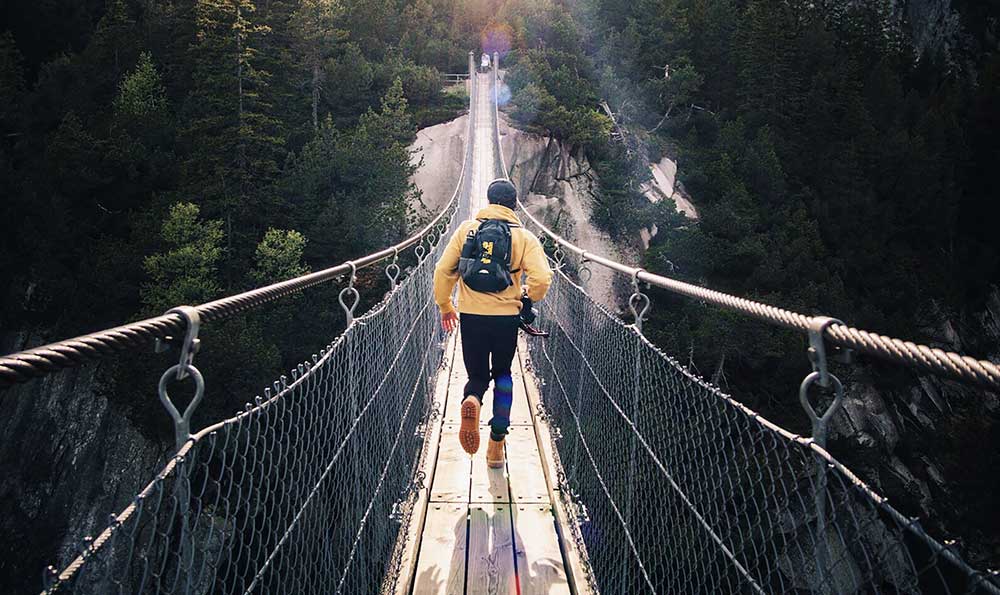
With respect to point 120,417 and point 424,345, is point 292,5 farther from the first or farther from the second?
point 424,345

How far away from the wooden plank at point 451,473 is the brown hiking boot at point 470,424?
0.25 meters

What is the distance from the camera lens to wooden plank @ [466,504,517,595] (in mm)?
2299

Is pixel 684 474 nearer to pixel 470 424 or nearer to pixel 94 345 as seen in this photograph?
pixel 470 424

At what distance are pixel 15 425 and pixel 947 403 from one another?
22984 mm

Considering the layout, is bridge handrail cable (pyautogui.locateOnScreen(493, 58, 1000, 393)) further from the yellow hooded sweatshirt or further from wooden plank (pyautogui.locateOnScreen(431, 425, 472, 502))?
wooden plank (pyautogui.locateOnScreen(431, 425, 472, 502))

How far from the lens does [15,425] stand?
562 inches

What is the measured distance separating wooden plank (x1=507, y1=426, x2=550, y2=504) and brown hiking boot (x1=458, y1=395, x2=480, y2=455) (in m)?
0.33

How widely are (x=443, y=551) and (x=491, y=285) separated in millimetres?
1037

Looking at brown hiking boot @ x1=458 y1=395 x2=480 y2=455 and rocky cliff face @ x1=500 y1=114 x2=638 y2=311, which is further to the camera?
rocky cliff face @ x1=500 y1=114 x2=638 y2=311

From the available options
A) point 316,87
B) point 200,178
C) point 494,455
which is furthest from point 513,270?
point 316,87

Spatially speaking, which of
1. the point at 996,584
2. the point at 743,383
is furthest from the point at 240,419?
the point at 743,383

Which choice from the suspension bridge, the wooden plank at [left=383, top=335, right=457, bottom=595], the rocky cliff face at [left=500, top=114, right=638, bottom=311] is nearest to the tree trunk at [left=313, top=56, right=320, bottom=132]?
the rocky cliff face at [left=500, top=114, right=638, bottom=311]

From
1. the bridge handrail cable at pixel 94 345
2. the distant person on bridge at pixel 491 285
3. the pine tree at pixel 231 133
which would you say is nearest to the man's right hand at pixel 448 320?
the distant person on bridge at pixel 491 285

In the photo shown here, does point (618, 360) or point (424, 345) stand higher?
point (618, 360)
